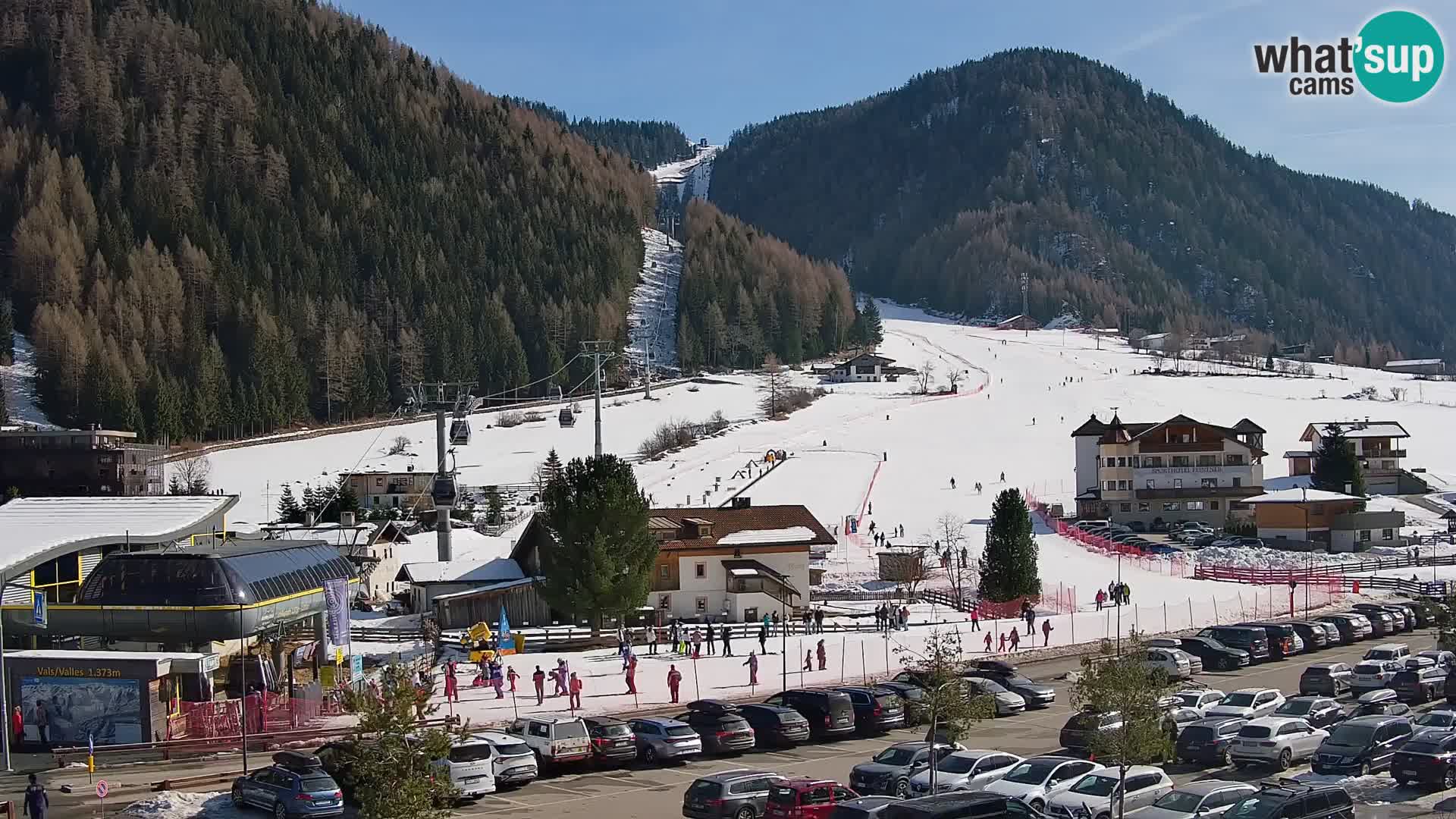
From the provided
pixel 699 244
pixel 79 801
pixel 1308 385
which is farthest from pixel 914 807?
pixel 699 244

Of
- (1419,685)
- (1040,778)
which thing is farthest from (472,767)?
(1419,685)

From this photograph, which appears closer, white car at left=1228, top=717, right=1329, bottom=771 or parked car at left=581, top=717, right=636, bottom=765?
white car at left=1228, top=717, right=1329, bottom=771

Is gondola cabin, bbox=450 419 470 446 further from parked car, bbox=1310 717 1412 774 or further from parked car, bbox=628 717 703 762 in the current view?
parked car, bbox=1310 717 1412 774

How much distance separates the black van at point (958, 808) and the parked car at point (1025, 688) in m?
13.1

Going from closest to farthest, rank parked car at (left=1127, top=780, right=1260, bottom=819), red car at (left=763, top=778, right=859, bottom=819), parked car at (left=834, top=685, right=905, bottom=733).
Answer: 1. parked car at (left=1127, top=780, right=1260, bottom=819)
2. red car at (left=763, top=778, right=859, bottom=819)
3. parked car at (left=834, top=685, right=905, bottom=733)

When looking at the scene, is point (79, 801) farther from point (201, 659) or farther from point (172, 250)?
point (172, 250)

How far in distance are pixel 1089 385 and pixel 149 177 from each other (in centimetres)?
10462

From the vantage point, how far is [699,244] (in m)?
193

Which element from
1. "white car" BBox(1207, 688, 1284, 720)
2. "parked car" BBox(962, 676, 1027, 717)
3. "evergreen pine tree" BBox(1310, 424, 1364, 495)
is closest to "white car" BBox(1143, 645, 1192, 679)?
"parked car" BBox(962, 676, 1027, 717)

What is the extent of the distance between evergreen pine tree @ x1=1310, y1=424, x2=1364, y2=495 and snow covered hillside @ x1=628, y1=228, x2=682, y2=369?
90175mm

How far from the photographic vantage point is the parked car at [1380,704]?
29.1 metres

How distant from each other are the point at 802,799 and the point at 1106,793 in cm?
447

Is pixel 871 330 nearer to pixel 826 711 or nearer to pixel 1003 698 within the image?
pixel 1003 698

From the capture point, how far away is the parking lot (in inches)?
867
